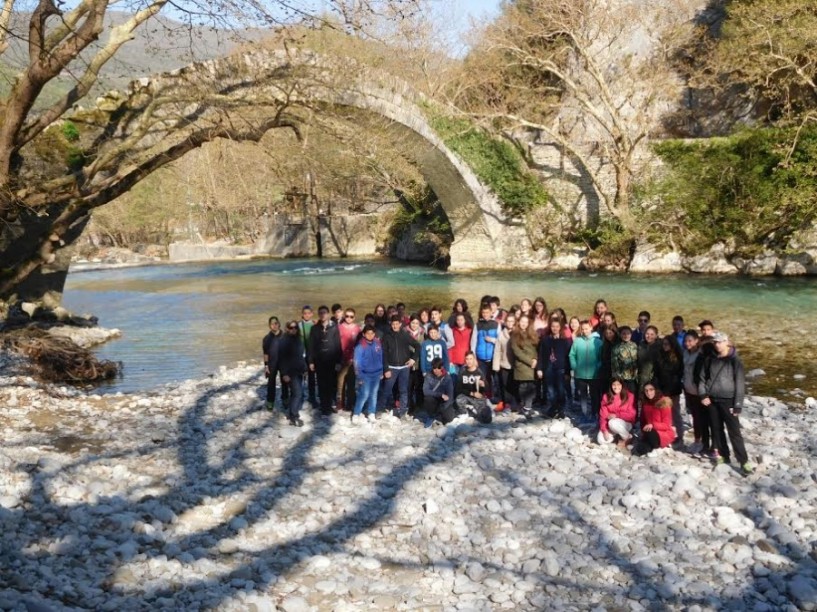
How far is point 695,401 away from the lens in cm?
632

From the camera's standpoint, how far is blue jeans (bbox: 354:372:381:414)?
761 centimetres

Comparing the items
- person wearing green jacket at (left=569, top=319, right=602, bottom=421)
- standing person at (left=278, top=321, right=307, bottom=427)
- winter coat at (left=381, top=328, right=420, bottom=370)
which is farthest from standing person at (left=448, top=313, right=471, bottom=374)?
standing person at (left=278, top=321, right=307, bottom=427)

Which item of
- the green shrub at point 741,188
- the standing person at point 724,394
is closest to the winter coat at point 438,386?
the standing person at point 724,394

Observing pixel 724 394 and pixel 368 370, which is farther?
pixel 368 370

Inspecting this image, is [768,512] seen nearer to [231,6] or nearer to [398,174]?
[231,6]

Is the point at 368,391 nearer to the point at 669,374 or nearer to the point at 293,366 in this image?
the point at 293,366

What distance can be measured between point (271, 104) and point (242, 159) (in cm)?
604

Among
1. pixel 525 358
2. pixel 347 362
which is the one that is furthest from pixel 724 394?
pixel 347 362

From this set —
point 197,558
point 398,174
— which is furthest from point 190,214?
point 197,558

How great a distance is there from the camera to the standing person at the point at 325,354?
7777mm

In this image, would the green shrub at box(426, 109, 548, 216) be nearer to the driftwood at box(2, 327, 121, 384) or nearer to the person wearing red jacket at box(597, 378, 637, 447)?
the driftwood at box(2, 327, 121, 384)

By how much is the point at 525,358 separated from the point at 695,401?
6.27 feet

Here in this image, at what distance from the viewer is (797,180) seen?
66.1ft

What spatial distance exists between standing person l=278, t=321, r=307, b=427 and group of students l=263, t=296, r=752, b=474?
1 cm
